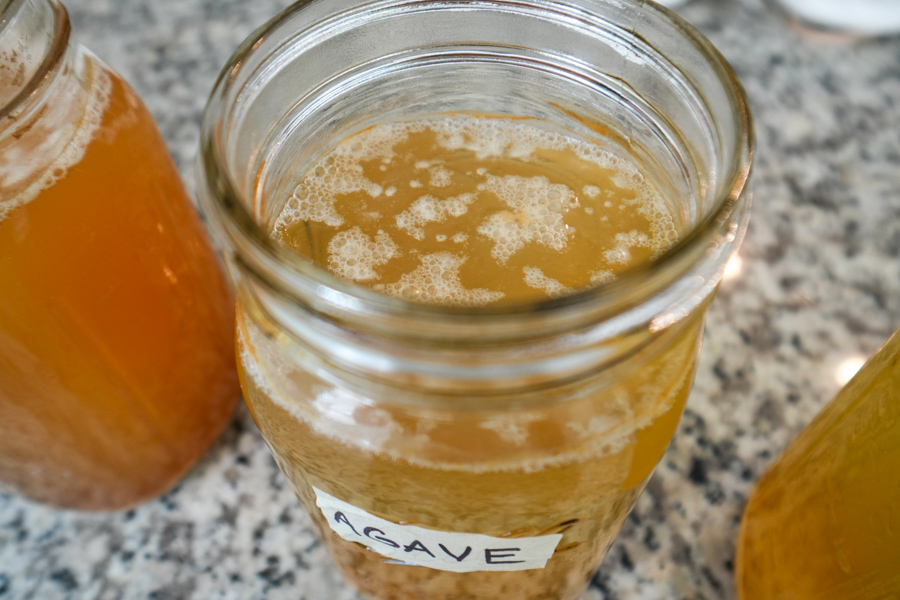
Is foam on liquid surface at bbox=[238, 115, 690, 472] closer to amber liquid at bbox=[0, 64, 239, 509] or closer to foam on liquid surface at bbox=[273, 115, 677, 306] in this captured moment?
foam on liquid surface at bbox=[273, 115, 677, 306]

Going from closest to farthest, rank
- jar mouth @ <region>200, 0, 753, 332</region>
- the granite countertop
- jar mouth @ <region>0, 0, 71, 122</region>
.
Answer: jar mouth @ <region>200, 0, 753, 332</region>, jar mouth @ <region>0, 0, 71, 122</region>, the granite countertop

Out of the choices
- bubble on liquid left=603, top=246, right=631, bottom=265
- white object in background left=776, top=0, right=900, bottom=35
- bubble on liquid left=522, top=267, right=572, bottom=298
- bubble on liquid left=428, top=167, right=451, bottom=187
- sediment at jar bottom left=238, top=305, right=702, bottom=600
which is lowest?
sediment at jar bottom left=238, top=305, right=702, bottom=600

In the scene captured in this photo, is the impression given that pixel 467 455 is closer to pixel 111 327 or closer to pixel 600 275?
pixel 600 275

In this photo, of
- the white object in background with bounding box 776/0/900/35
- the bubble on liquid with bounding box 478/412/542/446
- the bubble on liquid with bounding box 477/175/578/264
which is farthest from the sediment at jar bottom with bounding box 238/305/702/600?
the white object in background with bounding box 776/0/900/35

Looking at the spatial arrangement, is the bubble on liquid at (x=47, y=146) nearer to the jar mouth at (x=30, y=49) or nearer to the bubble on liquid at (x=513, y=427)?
the jar mouth at (x=30, y=49)

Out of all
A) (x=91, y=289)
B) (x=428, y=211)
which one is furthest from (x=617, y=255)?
(x=91, y=289)

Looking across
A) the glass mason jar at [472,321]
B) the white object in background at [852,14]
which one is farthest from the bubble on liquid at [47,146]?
the white object in background at [852,14]

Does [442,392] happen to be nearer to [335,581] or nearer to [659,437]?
[659,437]
